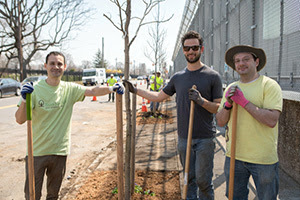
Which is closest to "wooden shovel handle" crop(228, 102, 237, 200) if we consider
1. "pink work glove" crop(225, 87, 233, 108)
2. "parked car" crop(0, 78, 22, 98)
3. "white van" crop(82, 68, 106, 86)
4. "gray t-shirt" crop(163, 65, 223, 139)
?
"pink work glove" crop(225, 87, 233, 108)

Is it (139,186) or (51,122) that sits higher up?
(51,122)

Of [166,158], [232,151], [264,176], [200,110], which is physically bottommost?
[166,158]

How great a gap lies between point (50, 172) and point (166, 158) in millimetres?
2899

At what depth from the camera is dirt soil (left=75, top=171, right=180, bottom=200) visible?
11.9 ft

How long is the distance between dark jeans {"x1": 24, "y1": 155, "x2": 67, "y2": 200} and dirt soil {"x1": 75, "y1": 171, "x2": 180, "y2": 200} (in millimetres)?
849

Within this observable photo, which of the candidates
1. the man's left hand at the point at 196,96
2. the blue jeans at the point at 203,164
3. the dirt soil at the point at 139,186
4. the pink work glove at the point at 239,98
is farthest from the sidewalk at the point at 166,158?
the pink work glove at the point at 239,98

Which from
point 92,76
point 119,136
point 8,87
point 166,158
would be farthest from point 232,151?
point 92,76

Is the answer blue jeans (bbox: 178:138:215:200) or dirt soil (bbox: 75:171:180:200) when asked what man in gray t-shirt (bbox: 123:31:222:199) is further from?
dirt soil (bbox: 75:171:180:200)

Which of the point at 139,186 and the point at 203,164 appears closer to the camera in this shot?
the point at 203,164

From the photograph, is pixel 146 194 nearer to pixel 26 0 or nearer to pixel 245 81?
pixel 245 81

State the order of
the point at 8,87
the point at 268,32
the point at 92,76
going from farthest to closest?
the point at 92,76 < the point at 8,87 < the point at 268,32

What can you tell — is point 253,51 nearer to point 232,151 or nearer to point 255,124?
point 255,124

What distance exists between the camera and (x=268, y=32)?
475 cm

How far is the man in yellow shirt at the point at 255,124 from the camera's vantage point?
233 centimetres
